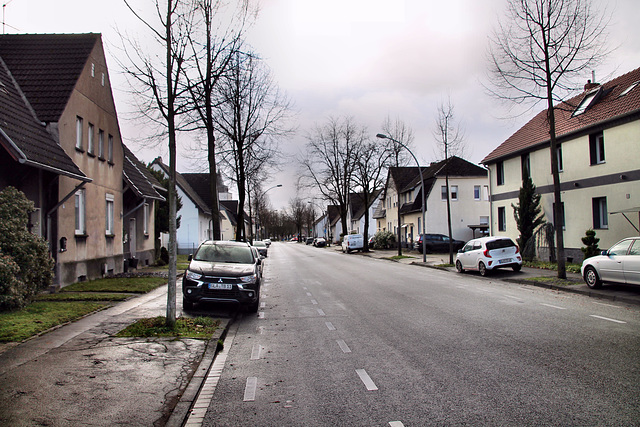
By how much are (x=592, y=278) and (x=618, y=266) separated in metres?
1.25

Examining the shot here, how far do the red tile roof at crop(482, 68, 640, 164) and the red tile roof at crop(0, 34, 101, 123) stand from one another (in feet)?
54.0

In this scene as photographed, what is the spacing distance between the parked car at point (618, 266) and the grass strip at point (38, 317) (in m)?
13.2

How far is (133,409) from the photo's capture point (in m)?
4.80

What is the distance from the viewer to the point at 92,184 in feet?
57.4

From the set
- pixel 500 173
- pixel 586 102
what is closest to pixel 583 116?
pixel 586 102

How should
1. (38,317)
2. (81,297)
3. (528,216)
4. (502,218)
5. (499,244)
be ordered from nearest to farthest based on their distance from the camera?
(38,317), (81,297), (499,244), (528,216), (502,218)

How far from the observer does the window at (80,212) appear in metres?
16.4

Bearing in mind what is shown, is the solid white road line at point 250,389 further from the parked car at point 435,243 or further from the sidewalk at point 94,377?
the parked car at point 435,243

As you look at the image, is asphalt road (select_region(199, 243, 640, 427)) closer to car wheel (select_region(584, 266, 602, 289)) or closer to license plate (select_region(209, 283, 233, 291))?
license plate (select_region(209, 283, 233, 291))

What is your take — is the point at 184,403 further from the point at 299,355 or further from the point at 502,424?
the point at 502,424

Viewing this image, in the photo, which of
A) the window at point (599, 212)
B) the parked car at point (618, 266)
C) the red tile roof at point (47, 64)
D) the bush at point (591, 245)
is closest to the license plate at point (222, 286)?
the red tile roof at point (47, 64)

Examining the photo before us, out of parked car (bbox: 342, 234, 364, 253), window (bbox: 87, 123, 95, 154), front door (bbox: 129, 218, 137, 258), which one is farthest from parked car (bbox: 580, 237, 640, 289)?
parked car (bbox: 342, 234, 364, 253)

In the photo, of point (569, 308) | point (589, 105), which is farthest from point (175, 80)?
point (589, 105)

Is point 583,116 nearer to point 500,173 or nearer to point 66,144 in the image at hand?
point 500,173
